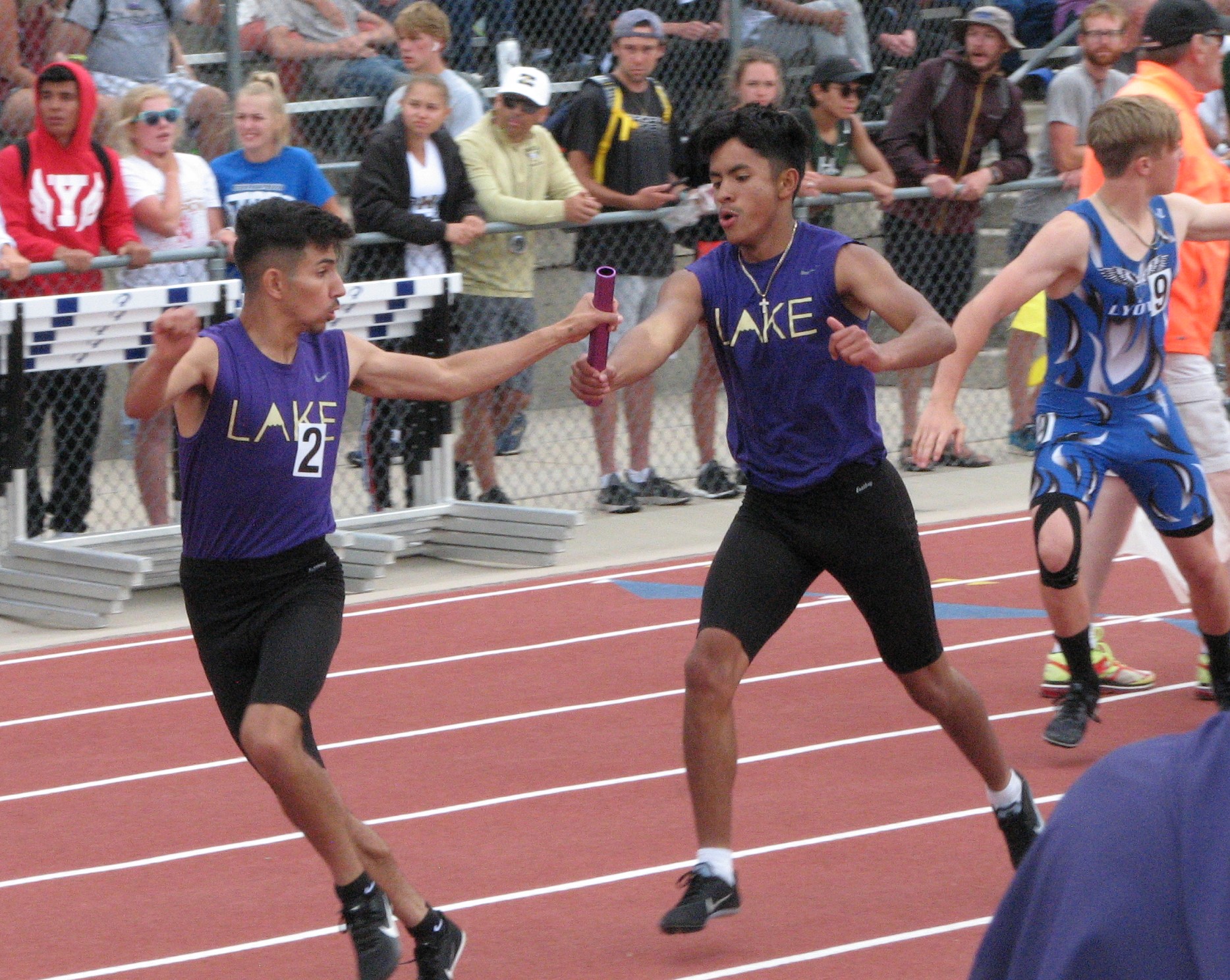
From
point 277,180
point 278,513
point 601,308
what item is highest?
point 601,308

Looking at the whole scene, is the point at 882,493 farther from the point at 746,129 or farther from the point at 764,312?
the point at 746,129


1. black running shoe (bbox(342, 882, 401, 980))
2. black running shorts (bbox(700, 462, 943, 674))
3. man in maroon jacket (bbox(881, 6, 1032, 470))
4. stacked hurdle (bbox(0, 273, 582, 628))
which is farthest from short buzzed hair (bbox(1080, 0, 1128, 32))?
black running shoe (bbox(342, 882, 401, 980))

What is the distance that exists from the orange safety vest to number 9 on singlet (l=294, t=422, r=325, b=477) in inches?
119

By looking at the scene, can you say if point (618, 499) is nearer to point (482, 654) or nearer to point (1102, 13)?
point (482, 654)

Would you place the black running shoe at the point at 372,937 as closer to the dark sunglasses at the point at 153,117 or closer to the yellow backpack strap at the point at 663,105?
the dark sunglasses at the point at 153,117

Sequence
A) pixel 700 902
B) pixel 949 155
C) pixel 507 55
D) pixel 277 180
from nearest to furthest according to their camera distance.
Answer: pixel 700 902 < pixel 277 180 < pixel 949 155 < pixel 507 55

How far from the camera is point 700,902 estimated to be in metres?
4.65

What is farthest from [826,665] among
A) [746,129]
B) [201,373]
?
[201,373]

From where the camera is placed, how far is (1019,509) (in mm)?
10047

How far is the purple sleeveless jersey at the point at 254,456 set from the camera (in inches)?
174

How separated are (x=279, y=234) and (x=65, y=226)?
4.37 metres

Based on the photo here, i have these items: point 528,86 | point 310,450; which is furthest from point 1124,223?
point 528,86

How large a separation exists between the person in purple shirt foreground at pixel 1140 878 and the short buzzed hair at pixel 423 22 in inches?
342

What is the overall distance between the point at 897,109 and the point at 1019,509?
2.33m
